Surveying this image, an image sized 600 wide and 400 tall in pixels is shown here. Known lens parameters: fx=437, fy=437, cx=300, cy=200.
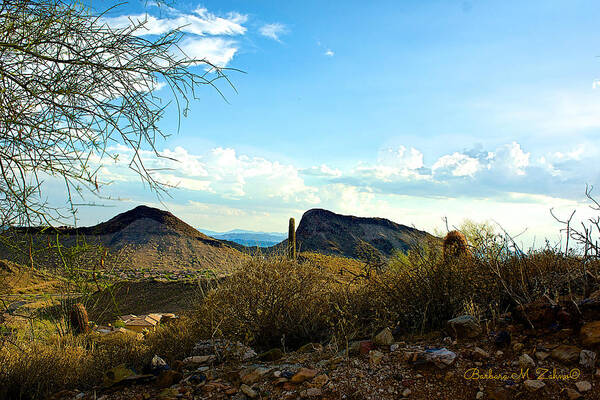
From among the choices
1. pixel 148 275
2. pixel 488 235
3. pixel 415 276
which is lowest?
pixel 148 275

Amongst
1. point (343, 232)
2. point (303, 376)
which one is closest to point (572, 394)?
point (303, 376)

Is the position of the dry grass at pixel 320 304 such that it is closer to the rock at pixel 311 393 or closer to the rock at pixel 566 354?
the rock at pixel 566 354

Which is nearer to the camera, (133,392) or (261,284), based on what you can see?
(133,392)

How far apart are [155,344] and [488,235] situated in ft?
16.5

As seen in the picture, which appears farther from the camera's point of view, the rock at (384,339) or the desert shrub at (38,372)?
the desert shrub at (38,372)

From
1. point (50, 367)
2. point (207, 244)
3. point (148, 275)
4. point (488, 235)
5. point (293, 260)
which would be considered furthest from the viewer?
point (207, 244)

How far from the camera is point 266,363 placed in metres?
5.04

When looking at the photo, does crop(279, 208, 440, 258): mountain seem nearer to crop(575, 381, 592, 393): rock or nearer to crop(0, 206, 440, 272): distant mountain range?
crop(0, 206, 440, 272): distant mountain range

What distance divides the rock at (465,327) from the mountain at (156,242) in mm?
19212

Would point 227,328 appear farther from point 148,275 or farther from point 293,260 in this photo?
point 148,275

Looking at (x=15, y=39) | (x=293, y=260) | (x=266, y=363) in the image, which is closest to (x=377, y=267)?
(x=293, y=260)

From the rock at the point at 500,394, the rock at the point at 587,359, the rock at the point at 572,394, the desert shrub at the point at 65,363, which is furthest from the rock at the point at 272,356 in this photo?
the rock at the point at 587,359

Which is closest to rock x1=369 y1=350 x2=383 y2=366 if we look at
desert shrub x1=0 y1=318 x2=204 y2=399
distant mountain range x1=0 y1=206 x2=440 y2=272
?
desert shrub x1=0 y1=318 x2=204 y2=399

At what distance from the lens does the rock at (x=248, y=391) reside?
4.12 meters
